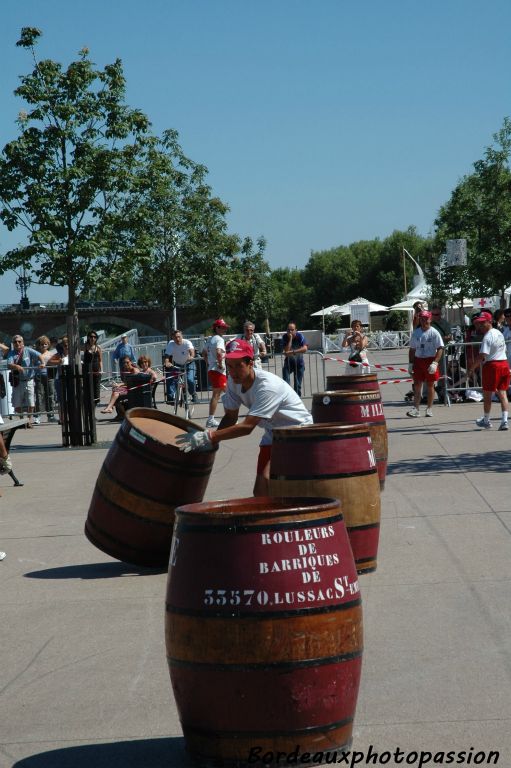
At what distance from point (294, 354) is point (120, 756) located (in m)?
19.2

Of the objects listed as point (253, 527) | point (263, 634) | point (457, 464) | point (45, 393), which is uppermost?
point (253, 527)

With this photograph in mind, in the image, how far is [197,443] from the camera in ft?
25.3

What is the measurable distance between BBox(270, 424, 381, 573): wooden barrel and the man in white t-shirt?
0.39m

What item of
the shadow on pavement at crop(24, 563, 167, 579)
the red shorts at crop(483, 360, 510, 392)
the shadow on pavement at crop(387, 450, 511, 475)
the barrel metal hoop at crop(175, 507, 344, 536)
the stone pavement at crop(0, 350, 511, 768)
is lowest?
the shadow on pavement at crop(387, 450, 511, 475)

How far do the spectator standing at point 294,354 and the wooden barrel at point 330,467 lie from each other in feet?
52.4

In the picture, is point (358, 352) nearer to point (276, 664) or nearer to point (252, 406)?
point (252, 406)

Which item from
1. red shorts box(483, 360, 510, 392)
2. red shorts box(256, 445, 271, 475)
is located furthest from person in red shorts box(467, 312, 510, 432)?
red shorts box(256, 445, 271, 475)

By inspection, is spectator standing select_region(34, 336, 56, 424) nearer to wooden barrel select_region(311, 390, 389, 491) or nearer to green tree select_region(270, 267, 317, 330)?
wooden barrel select_region(311, 390, 389, 491)

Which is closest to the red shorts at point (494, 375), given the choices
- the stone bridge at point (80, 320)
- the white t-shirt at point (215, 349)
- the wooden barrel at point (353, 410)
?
the white t-shirt at point (215, 349)

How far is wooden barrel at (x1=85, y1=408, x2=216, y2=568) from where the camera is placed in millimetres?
7816

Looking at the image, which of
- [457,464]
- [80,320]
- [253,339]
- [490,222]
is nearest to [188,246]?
[490,222]

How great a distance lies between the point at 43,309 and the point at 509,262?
66661mm

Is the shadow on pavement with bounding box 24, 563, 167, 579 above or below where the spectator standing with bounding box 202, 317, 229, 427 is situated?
below

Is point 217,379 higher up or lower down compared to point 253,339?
lower down
